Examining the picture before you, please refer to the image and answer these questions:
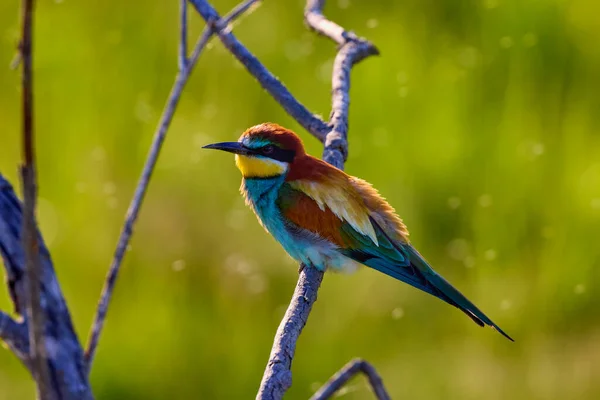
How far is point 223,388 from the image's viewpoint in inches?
103

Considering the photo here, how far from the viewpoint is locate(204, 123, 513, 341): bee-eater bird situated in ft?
6.07

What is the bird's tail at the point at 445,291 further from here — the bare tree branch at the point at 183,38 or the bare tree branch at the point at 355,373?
the bare tree branch at the point at 183,38

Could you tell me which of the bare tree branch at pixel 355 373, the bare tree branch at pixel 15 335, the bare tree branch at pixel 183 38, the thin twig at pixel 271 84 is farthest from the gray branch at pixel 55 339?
the thin twig at pixel 271 84

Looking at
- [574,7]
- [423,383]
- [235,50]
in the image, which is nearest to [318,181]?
[235,50]

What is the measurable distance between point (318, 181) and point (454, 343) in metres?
1.02

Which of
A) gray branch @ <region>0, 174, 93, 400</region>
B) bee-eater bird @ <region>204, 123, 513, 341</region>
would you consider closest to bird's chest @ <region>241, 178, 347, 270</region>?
bee-eater bird @ <region>204, 123, 513, 341</region>

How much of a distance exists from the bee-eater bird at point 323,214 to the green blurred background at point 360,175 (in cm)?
74

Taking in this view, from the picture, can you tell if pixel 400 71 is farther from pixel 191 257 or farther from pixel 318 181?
pixel 318 181

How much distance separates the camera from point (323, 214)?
6.24ft

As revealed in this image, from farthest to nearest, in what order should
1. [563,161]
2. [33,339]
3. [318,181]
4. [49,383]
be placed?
[563,161] < [318,181] < [49,383] < [33,339]

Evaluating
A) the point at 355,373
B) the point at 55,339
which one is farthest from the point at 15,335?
the point at 355,373

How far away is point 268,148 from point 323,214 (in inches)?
7.4

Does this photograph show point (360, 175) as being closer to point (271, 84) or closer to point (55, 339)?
point (271, 84)

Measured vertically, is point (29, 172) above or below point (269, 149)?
below
